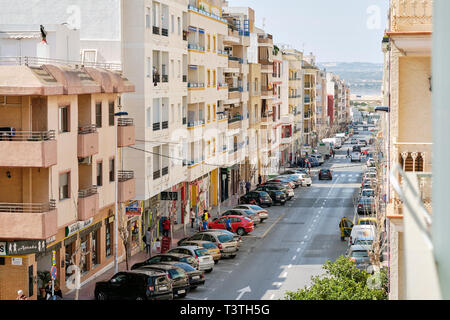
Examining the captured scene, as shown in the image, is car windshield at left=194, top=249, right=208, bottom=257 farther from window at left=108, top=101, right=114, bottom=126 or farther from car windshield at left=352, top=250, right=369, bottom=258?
window at left=108, top=101, right=114, bottom=126

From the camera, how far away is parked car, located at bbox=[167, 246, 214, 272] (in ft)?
122

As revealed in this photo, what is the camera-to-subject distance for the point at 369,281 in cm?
2419

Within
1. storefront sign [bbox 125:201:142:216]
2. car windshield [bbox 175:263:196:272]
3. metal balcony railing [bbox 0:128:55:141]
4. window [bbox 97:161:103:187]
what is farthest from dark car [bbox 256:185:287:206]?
metal balcony railing [bbox 0:128:55:141]

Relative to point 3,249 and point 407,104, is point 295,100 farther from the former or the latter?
point 407,104

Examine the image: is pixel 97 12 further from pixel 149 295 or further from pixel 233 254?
pixel 149 295

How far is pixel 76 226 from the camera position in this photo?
33.4 metres

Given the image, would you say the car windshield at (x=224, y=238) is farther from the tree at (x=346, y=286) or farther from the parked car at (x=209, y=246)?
the tree at (x=346, y=286)

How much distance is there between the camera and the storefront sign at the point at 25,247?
94.7 ft

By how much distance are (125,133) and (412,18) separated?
82.5ft

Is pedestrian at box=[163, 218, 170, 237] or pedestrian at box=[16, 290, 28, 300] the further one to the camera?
pedestrian at box=[163, 218, 170, 237]

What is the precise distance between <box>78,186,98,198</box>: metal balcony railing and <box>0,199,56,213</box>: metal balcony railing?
11.6ft

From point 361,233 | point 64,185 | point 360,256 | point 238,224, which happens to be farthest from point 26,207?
point 238,224

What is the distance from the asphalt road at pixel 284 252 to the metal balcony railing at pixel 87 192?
5656mm

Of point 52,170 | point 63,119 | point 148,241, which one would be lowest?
point 148,241
